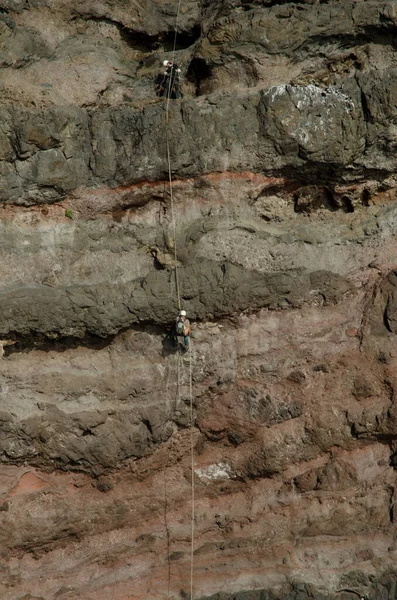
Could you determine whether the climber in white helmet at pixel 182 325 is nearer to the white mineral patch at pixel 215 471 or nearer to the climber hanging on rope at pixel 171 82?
the white mineral patch at pixel 215 471

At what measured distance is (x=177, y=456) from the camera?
11.0 meters

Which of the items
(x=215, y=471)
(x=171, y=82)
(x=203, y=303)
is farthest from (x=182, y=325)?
(x=171, y=82)

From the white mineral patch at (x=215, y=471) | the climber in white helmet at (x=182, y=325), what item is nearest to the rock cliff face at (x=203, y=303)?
the white mineral patch at (x=215, y=471)

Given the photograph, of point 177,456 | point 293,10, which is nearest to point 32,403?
point 177,456

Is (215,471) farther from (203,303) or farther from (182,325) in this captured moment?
(203,303)

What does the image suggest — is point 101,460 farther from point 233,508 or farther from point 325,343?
point 325,343

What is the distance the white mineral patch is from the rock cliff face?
0.03 meters

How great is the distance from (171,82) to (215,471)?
5179mm

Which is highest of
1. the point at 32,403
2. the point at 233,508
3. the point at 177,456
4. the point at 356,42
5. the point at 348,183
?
the point at 356,42

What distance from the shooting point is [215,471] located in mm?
11062

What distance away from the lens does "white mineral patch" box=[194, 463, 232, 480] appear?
36.2 ft

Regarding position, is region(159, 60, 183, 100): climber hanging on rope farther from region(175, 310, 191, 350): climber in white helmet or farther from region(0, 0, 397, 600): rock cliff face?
region(175, 310, 191, 350): climber in white helmet

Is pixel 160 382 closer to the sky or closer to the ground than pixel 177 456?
closer to the sky

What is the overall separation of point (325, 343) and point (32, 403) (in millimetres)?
3891
